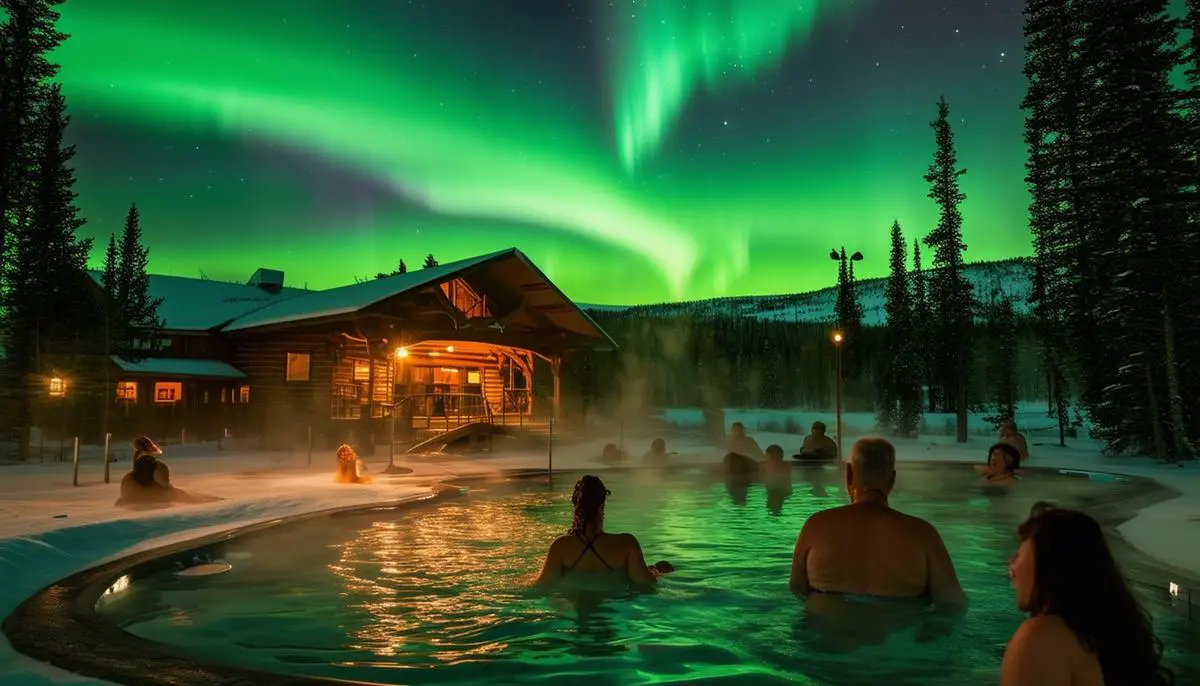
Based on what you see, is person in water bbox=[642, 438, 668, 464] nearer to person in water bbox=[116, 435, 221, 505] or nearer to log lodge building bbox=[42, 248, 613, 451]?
log lodge building bbox=[42, 248, 613, 451]

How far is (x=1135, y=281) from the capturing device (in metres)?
21.5

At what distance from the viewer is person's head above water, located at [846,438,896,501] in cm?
492

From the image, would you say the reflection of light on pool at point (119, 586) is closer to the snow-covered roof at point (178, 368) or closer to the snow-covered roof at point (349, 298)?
the snow-covered roof at point (349, 298)

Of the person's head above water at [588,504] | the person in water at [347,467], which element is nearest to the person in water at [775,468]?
the person in water at [347,467]

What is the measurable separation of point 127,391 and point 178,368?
2440mm

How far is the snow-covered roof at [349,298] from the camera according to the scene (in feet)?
86.6

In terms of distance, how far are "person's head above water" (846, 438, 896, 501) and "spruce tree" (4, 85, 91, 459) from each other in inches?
1100

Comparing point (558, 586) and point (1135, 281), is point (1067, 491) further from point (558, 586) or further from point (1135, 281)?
point (558, 586)

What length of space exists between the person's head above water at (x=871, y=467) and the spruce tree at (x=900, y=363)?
37244 millimetres

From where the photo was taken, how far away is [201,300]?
38.5 meters

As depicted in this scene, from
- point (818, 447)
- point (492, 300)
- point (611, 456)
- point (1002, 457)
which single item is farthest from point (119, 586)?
point (492, 300)

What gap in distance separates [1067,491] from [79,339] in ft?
100

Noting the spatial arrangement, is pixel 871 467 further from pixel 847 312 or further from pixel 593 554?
pixel 847 312

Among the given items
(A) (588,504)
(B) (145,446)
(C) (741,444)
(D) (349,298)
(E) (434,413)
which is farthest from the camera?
(E) (434,413)
